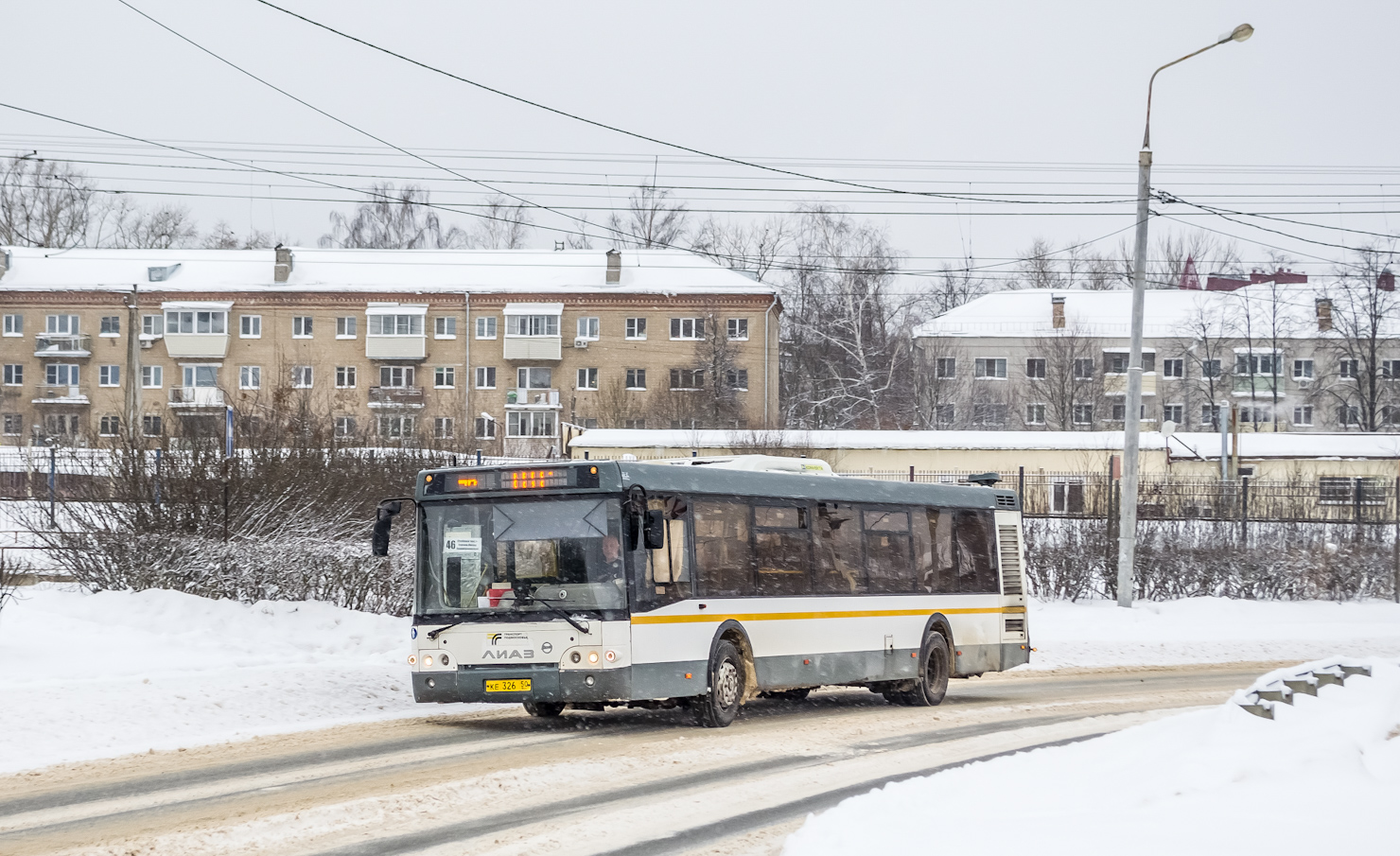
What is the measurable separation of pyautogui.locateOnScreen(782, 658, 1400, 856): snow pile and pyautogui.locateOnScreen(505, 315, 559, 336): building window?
74.8 meters

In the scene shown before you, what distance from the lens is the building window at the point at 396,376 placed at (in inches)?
3319

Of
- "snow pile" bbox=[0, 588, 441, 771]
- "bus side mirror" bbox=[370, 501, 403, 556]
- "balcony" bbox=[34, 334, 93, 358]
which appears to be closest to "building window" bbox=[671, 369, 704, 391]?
"balcony" bbox=[34, 334, 93, 358]

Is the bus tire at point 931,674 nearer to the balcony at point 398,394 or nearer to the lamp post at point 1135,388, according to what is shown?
the lamp post at point 1135,388

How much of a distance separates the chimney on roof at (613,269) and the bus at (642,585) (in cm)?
6813

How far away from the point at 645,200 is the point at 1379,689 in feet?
253

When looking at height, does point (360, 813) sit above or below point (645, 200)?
below

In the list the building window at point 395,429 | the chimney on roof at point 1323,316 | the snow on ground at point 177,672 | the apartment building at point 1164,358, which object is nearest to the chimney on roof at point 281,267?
the apartment building at point 1164,358

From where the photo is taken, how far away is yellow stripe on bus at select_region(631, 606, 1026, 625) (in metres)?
13.7

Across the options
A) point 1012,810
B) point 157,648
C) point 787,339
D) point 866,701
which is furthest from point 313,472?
point 787,339

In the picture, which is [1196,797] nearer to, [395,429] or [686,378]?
[395,429]

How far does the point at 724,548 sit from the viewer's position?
581 inches

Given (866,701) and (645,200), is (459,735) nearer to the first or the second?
(866,701)

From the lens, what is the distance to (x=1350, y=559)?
103 ft

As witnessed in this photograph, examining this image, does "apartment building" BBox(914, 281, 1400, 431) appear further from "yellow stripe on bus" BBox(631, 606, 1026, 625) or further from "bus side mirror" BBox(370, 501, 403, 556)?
"bus side mirror" BBox(370, 501, 403, 556)
